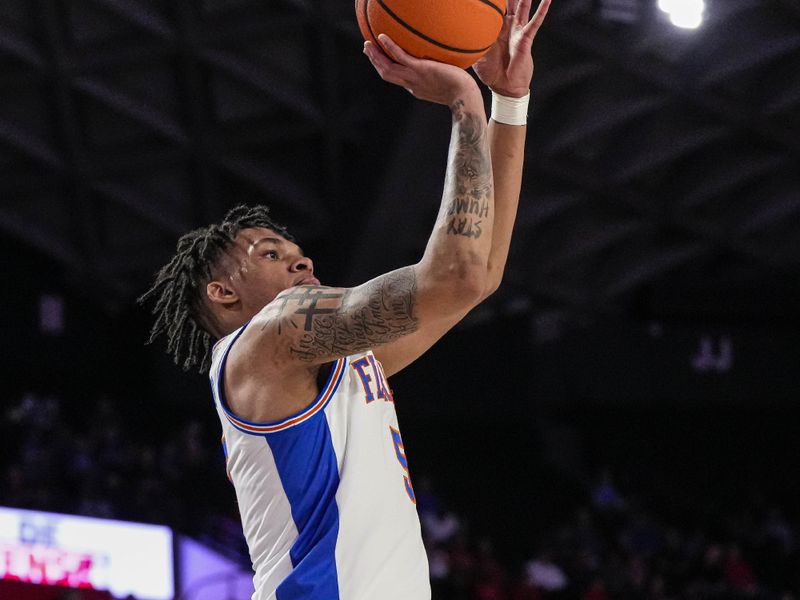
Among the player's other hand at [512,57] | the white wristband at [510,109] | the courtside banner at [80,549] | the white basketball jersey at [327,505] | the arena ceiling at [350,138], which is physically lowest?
the white basketball jersey at [327,505]

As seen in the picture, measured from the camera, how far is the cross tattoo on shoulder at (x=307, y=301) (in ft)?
9.61

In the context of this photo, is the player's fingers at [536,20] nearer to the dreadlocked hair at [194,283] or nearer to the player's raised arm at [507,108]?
the player's raised arm at [507,108]

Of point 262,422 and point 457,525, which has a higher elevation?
point 457,525

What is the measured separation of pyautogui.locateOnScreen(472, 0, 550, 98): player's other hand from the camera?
349 cm

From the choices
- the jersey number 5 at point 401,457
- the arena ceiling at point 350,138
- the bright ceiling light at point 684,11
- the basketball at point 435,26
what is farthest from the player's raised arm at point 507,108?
the bright ceiling light at point 684,11

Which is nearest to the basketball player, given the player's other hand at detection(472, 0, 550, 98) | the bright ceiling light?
the player's other hand at detection(472, 0, 550, 98)

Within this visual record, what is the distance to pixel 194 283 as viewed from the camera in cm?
354

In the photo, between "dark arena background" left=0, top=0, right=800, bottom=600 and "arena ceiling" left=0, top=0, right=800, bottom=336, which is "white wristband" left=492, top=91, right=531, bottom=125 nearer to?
"dark arena background" left=0, top=0, right=800, bottom=600

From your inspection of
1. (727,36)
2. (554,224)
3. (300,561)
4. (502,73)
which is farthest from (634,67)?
(300,561)

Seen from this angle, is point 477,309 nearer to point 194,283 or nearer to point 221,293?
point 194,283

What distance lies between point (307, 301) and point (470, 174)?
0.53 m

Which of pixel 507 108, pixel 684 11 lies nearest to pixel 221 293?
pixel 507 108

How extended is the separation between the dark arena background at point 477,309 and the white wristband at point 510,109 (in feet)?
21.6

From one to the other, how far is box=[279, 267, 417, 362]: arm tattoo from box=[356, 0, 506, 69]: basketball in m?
0.66
